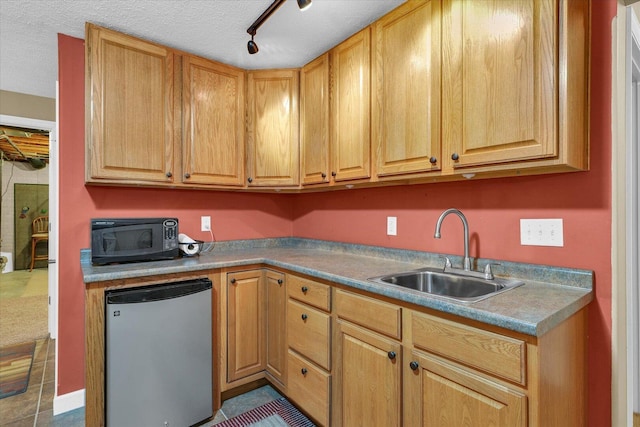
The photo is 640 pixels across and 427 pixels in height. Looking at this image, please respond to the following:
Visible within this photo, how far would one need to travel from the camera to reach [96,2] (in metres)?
1.73

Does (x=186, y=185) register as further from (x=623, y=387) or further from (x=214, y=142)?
(x=623, y=387)

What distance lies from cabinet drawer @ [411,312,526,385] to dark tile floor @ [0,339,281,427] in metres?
1.41

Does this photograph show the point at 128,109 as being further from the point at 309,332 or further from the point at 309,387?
the point at 309,387

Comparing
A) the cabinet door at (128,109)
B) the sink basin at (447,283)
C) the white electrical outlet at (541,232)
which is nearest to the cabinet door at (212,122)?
the cabinet door at (128,109)

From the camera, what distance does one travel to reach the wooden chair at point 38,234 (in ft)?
23.6

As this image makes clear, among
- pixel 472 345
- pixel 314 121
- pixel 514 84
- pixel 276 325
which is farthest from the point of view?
pixel 314 121

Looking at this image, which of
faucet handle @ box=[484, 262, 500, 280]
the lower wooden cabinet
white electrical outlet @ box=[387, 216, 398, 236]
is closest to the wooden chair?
the lower wooden cabinet

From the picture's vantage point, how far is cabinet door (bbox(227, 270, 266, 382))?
2090 mm

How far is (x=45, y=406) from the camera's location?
2.09 meters

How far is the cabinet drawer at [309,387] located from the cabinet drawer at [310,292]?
14.0 inches

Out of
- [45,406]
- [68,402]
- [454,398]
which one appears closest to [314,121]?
[454,398]

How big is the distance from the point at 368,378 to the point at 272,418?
2.82 feet

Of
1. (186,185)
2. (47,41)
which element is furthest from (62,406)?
(47,41)

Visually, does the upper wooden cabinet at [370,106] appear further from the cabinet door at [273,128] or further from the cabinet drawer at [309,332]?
the cabinet drawer at [309,332]
